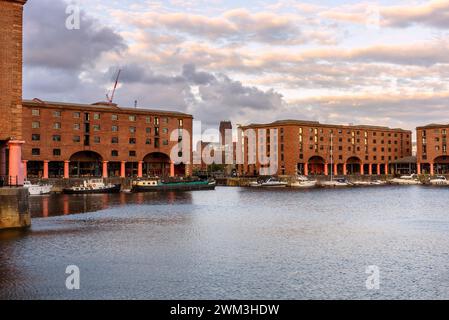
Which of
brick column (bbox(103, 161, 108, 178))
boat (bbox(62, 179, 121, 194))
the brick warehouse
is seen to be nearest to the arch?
the brick warehouse

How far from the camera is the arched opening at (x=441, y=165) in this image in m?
185

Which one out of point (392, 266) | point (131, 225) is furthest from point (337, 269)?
point (131, 225)

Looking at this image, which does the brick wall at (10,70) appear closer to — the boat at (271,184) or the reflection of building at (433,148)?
the boat at (271,184)

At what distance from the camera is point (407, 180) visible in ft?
591

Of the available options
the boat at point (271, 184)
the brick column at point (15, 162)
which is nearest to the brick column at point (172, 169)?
the boat at point (271, 184)

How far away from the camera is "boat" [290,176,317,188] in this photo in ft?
508

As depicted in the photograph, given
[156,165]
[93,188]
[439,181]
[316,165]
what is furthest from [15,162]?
[439,181]

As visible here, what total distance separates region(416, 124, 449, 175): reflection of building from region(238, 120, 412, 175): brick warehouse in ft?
52.8

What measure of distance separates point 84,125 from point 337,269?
106 m

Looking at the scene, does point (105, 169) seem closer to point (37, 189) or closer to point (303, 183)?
point (37, 189)

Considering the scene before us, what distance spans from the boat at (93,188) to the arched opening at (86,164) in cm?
1374

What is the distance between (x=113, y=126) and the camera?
5079 inches

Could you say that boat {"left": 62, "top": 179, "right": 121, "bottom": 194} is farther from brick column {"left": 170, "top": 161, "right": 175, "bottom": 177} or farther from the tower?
the tower

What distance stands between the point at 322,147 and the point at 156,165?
65.2 m
